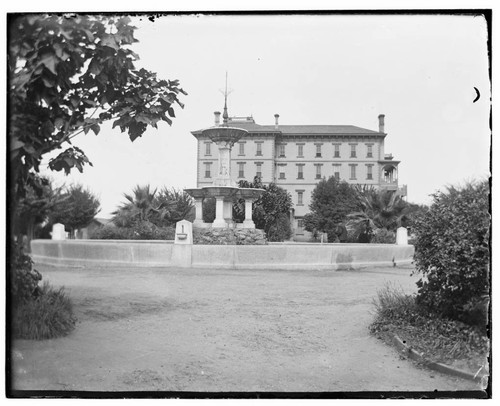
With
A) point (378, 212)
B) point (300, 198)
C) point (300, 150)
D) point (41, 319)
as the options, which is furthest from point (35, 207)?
point (378, 212)

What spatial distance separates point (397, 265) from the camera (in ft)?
41.2

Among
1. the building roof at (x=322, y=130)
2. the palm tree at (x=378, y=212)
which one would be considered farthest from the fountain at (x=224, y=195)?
the building roof at (x=322, y=130)

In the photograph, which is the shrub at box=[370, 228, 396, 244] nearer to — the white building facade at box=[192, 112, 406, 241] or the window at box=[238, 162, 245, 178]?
the white building facade at box=[192, 112, 406, 241]

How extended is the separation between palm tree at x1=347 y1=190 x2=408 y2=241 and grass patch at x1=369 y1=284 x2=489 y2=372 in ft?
8.71

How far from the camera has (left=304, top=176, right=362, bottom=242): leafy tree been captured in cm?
844

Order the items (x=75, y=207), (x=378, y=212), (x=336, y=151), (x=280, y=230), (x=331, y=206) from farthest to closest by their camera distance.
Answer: (x=280, y=230)
(x=378, y=212)
(x=331, y=206)
(x=336, y=151)
(x=75, y=207)

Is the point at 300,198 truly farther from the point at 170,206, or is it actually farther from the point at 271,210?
the point at 271,210

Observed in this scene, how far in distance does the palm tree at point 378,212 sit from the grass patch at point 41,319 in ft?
19.1

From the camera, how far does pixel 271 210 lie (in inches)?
469

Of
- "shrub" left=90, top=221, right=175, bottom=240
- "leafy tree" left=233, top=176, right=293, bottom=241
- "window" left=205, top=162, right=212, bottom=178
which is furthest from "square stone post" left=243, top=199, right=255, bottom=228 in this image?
"shrub" left=90, top=221, right=175, bottom=240

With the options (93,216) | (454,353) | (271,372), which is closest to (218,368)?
(271,372)

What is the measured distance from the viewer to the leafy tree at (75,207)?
6270mm

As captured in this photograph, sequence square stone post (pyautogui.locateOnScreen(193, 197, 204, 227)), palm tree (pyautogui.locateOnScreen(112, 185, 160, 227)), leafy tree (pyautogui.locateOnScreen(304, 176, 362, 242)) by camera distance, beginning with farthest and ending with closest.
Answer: square stone post (pyautogui.locateOnScreen(193, 197, 204, 227)) < leafy tree (pyautogui.locateOnScreen(304, 176, 362, 242)) < palm tree (pyautogui.locateOnScreen(112, 185, 160, 227))

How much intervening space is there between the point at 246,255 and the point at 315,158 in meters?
4.44
